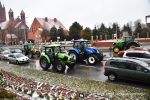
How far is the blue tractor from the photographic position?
25734 millimetres

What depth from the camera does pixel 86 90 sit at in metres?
15.5

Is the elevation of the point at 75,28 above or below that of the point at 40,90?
above

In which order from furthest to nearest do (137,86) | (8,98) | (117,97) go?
(137,86)
(8,98)
(117,97)

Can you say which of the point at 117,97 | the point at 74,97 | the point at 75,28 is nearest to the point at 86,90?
the point at 74,97

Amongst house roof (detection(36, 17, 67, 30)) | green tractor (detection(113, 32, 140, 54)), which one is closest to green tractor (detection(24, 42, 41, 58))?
green tractor (detection(113, 32, 140, 54))

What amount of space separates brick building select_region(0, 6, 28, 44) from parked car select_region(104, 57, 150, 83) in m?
93.0

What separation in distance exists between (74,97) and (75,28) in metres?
60.0

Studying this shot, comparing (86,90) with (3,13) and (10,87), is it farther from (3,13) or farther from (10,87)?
(3,13)

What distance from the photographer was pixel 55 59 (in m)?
23.9

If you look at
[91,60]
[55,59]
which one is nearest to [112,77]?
[55,59]

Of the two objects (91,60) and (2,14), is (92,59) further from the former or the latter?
(2,14)

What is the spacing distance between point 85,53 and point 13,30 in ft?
309

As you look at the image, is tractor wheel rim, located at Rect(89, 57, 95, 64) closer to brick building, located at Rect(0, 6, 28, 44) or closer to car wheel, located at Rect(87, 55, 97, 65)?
car wheel, located at Rect(87, 55, 97, 65)

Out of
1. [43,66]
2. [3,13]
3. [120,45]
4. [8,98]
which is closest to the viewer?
[8,98]
